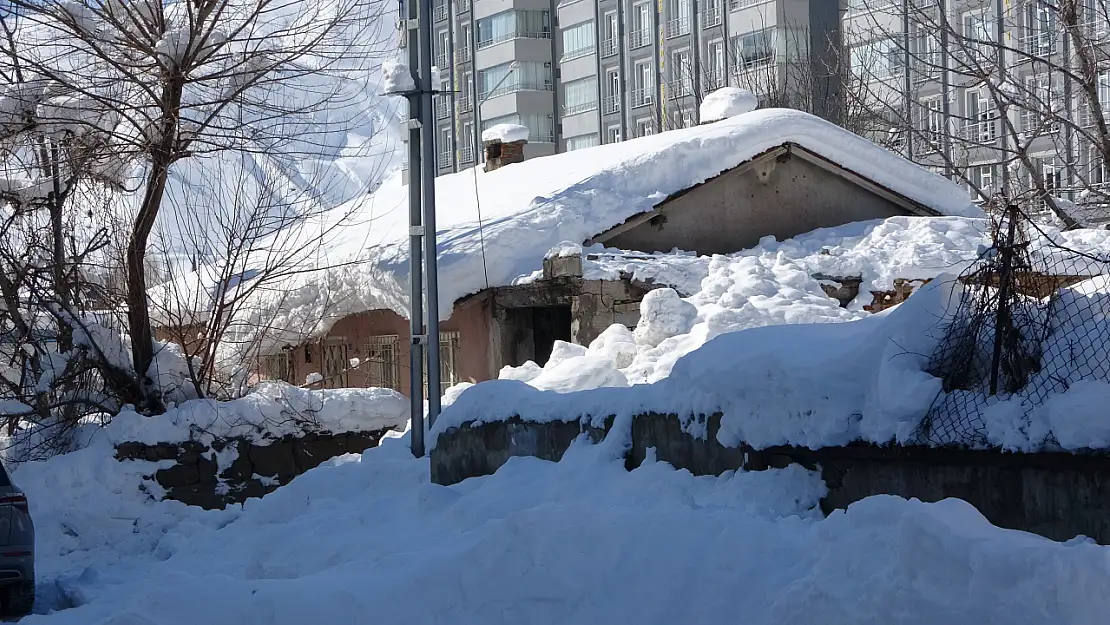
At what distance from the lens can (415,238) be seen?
41.6ft

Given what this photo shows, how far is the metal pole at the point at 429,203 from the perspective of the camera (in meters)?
12.5

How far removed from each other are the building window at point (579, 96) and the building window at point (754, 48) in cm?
861

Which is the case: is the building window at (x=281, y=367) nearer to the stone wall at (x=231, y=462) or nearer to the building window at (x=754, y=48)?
the stone wall at (x=231, y=462)

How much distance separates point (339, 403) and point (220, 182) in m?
3.22

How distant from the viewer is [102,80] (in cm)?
1508

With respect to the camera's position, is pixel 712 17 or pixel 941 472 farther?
pixel 712 17

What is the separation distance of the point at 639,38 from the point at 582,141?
497 cm

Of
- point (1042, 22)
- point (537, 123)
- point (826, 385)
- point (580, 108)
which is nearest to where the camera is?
point (826, 385)

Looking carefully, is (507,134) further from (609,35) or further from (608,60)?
(609,35)

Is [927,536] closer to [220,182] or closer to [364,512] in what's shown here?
[364,512]

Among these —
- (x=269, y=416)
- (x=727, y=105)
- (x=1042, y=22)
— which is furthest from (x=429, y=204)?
(x=1042, y=22)

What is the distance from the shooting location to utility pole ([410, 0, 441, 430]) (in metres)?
12.5

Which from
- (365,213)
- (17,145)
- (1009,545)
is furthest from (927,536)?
(365,213)

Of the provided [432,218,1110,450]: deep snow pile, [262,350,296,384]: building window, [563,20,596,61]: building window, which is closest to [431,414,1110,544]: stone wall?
[432,218,1110,450]: deep snow pile
